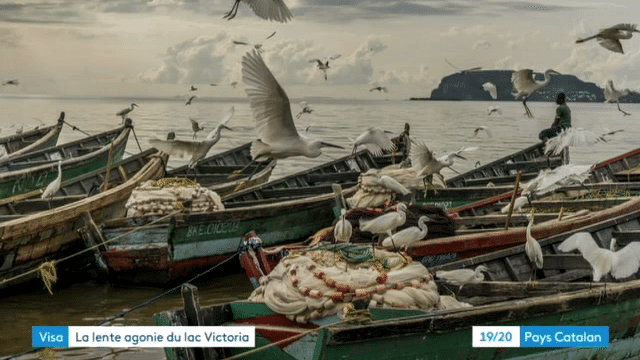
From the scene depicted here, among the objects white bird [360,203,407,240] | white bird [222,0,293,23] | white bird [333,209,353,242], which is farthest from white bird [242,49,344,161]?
white bird [360,203,407,240]

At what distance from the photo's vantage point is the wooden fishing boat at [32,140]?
21203mm

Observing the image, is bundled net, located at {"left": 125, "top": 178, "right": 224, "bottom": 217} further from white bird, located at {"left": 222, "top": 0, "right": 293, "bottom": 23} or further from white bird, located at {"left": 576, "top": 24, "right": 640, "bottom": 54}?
white bird, located at {"left": 576, "top": 24, "right": 640, "bottom": 54}

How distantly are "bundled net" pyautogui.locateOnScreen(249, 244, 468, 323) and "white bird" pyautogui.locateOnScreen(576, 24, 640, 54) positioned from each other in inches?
293

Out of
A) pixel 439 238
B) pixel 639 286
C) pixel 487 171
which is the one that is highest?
pixel 639 286

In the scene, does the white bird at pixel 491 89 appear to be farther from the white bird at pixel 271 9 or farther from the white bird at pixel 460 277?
the white bird at pixel 460 277

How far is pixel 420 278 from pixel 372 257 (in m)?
0.41

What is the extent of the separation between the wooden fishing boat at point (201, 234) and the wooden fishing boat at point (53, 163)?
2289 mm

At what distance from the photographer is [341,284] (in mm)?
6746

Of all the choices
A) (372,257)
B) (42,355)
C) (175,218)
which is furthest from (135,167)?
(372,257)

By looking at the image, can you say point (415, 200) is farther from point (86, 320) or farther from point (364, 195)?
point (86, 320)

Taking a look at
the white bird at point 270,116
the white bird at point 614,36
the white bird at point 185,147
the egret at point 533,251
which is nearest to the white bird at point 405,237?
the egret at point 533,251

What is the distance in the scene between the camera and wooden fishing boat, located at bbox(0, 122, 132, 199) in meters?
15.5

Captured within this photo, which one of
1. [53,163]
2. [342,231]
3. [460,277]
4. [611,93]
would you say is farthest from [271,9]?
[611,93]

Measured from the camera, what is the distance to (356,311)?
20.2 feet
